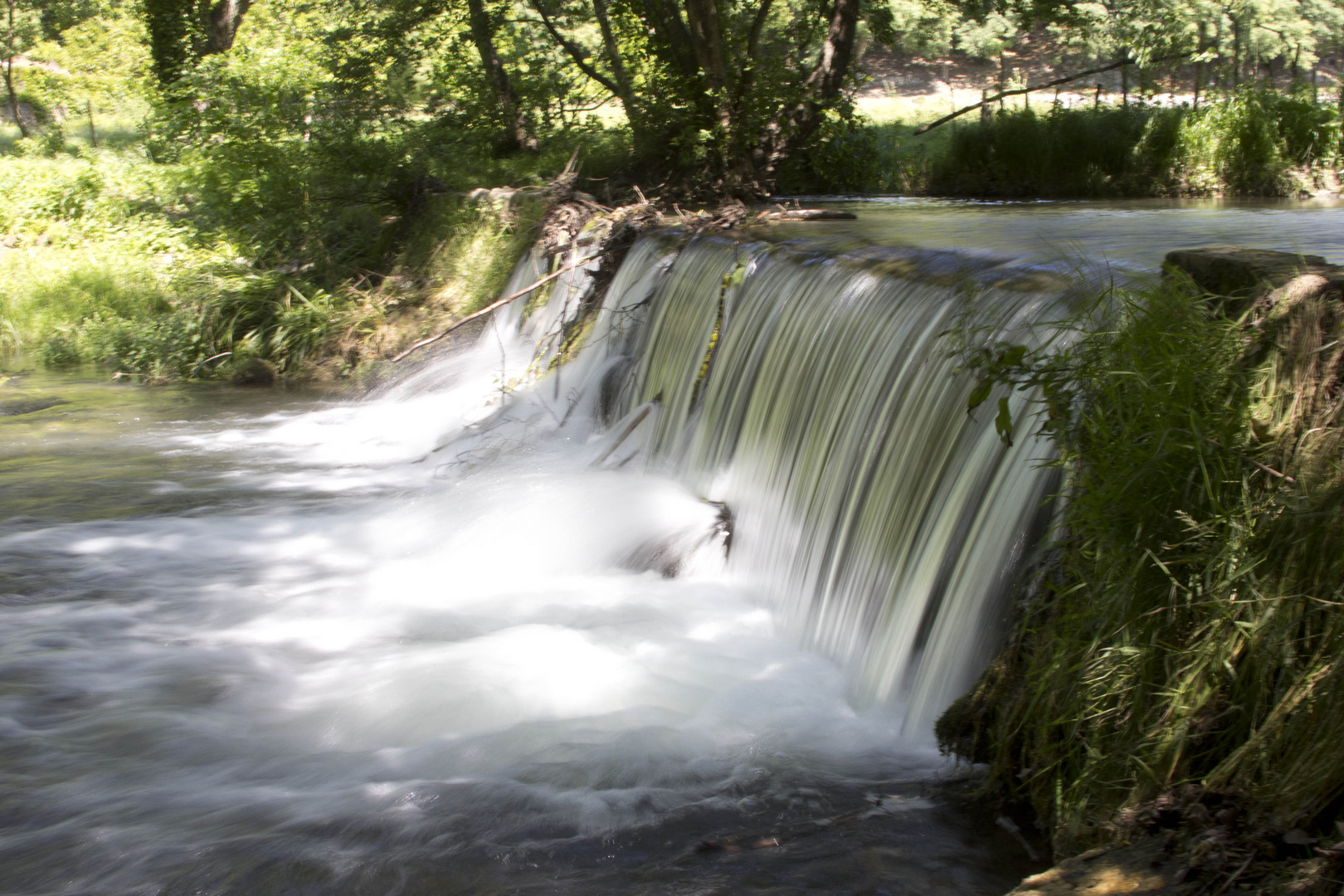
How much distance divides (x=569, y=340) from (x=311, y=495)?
2753mm

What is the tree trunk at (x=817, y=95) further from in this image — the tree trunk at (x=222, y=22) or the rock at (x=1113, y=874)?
the tree trunk at (x=222, y=22)

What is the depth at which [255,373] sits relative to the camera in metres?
11.7

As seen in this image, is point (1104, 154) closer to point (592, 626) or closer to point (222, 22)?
point (592, 626)

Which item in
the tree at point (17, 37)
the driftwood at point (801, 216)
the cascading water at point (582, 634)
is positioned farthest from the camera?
the tree at point (17, 37)

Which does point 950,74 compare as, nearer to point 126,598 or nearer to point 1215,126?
point 1215,126

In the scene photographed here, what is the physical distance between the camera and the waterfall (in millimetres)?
4059

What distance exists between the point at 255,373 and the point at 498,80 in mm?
5381

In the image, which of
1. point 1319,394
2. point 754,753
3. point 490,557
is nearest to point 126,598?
point 490,557

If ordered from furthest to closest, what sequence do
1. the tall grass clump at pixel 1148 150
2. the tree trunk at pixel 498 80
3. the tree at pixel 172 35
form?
the tree at pixel 172 35
the tree trunk at pixel 498 80
the tall grass clump at pixel 1148 150

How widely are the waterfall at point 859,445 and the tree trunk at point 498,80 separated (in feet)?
23.7

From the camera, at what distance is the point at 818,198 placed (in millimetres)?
11789

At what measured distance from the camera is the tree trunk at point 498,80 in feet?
45.9

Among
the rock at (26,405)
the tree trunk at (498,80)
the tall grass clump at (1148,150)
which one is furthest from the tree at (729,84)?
the rock at (26,405)

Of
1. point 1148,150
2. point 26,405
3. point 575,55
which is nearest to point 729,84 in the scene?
point 575,55
